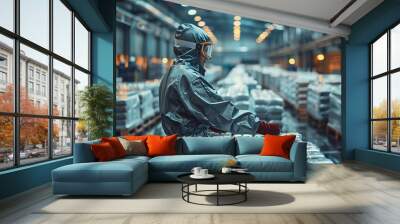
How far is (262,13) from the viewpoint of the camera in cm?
898

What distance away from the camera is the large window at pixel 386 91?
830 centimetres

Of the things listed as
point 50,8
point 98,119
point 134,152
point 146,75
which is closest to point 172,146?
point 134,152

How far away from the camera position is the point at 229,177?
4883mm

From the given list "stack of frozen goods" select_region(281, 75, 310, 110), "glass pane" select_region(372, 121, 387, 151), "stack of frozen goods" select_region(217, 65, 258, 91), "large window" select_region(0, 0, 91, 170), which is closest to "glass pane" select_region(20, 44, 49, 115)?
"large window" select_region(0, 0, 91, 170)

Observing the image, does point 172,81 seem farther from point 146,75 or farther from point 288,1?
point 288,1

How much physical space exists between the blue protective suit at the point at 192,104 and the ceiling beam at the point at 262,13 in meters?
0.63

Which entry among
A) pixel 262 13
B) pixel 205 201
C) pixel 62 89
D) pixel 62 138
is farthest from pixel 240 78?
pixel 205 201

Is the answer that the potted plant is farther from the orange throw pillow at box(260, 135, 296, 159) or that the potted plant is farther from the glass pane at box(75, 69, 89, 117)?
the orange throw pillow at box(260, 135, 296, 159)

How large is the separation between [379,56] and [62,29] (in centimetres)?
709

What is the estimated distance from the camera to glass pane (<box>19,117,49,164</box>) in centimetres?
579

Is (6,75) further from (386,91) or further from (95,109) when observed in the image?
(386,91)

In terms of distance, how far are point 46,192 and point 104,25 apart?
433cm

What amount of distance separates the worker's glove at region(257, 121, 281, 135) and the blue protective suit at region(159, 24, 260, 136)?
0.12 metres

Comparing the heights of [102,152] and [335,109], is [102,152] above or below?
below
